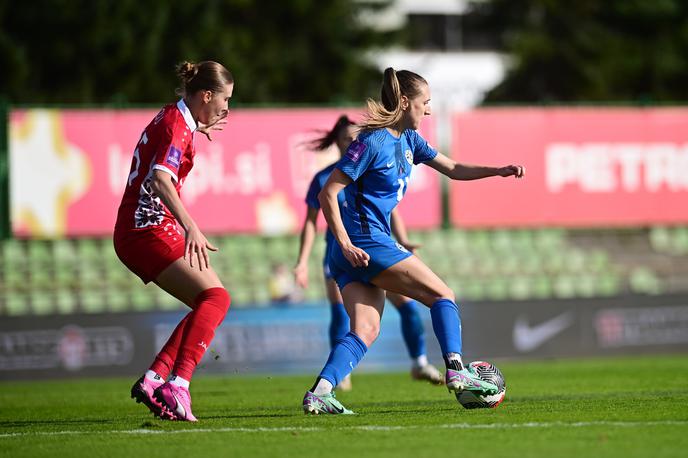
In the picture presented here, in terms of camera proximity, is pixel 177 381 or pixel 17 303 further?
pixel 17 303

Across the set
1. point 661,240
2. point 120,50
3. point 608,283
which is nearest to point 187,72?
point 608,283

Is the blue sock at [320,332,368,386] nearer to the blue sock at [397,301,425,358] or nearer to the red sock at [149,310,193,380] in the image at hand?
the red sock at [149,310,193,380]

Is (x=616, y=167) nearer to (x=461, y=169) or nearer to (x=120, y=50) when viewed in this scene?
(x=120, y=50)

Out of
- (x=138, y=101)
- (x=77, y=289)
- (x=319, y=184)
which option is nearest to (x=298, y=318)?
(x=77, y=289)

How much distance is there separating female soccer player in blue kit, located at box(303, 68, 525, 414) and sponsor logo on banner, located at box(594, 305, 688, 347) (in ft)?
37.8

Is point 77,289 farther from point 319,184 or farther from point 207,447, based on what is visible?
point 207,447

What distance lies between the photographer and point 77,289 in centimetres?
1923

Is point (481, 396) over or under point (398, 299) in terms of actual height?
over

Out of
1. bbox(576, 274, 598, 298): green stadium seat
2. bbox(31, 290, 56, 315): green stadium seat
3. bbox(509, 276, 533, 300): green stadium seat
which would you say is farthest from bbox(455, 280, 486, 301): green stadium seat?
bbox(31, 290, 56, 315): green stadium seat

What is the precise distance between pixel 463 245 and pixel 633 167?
336 cm

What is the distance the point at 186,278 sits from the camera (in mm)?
7262

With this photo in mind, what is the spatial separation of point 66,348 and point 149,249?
9667 mm

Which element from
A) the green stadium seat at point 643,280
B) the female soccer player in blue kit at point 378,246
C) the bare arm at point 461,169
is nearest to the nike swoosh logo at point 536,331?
the green stadium seat at point 643,280

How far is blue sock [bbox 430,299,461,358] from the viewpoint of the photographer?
7.18 m
